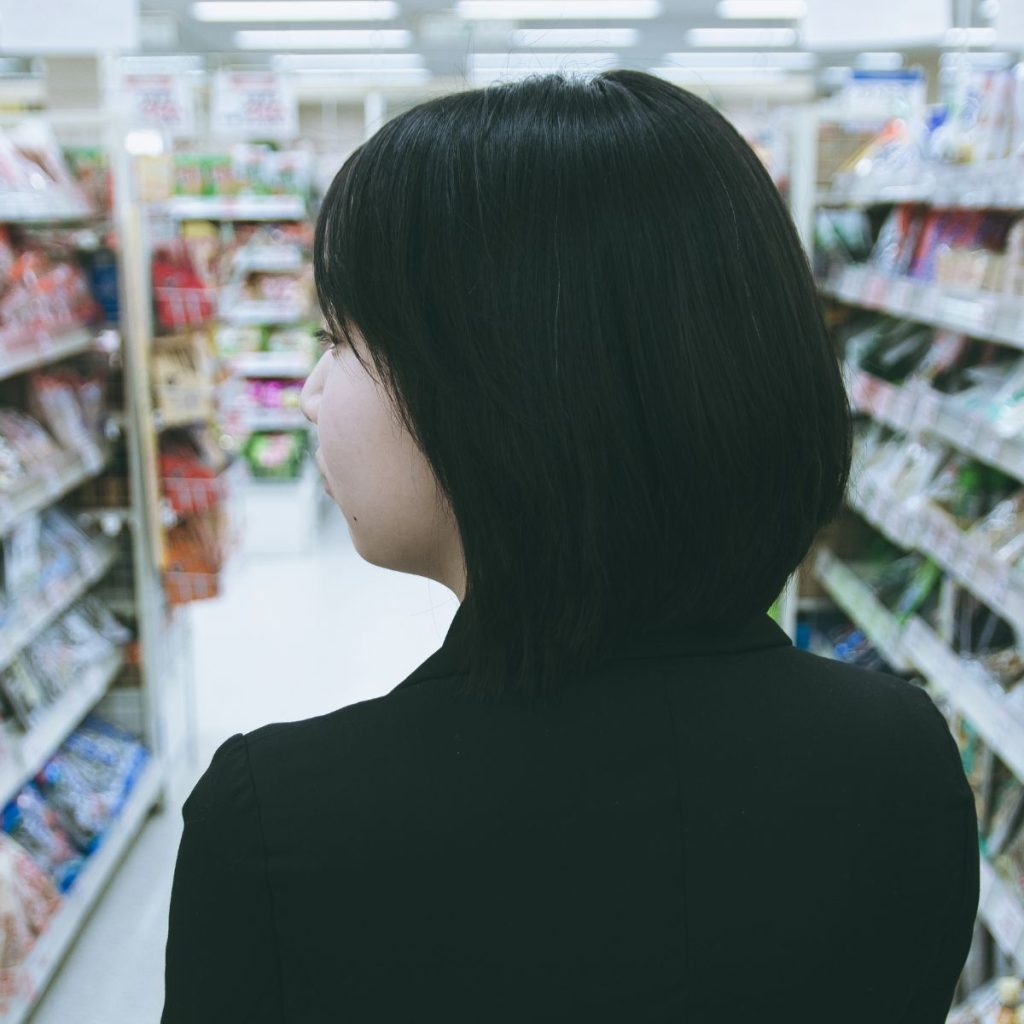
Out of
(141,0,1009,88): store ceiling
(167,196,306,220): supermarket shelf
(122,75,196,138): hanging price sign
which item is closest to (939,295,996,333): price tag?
(167,196,306,220): supermarket shelf

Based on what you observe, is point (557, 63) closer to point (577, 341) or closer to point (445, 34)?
point (577, 341)

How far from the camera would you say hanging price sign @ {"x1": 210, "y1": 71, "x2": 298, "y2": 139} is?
7285 millimetres

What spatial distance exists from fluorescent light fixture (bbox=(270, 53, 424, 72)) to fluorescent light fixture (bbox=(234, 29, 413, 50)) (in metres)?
0.55

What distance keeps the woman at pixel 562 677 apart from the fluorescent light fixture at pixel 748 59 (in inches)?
585

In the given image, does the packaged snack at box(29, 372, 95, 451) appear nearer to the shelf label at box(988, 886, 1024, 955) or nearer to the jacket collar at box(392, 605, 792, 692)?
the shelf label at box(988, 886, 1024, 955)

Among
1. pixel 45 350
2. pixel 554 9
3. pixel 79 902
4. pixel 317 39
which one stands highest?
pixel 554 9

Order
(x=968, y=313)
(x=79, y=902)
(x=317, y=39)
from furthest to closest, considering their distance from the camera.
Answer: (x=317, y=39)
(x=79, y=902)
(x=968, y=313)

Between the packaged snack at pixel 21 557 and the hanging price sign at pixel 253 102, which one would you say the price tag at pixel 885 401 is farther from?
the hanging price sign at pixel 253 102

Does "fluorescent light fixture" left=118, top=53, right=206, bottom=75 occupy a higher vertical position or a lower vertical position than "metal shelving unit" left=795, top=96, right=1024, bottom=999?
higher

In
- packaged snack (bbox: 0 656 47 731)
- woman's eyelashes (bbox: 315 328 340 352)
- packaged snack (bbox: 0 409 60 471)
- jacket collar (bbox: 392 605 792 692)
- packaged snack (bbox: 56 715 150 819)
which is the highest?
woman's eyelashes (bbox: 315 328 340 352)

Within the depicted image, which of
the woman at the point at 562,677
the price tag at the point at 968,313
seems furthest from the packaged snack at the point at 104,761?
the woman at the point at 562,677

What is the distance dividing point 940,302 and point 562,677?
2145 mm

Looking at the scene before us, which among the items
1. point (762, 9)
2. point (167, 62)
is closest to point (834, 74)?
point (762, 9)

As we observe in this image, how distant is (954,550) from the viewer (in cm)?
237
